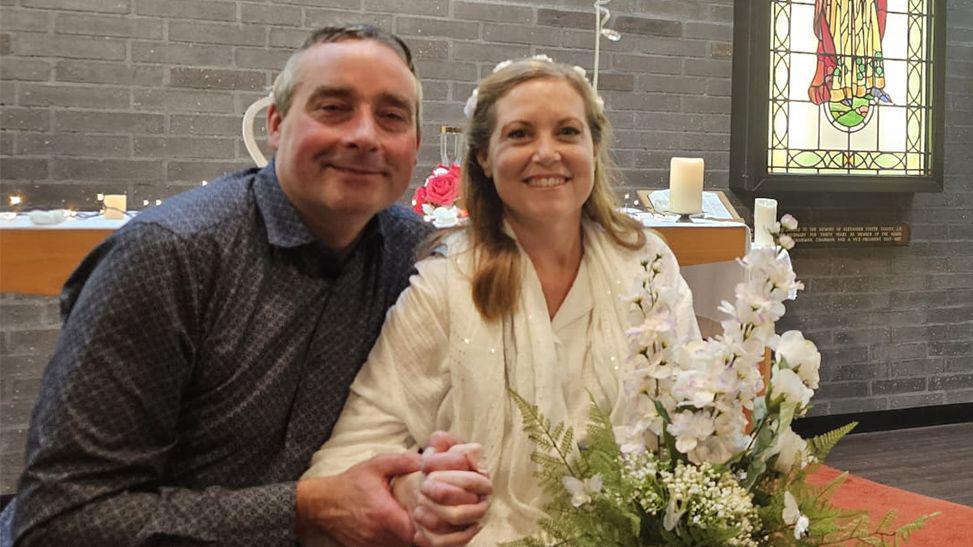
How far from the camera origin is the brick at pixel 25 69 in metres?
3.42

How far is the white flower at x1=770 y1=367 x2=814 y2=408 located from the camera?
110 centimetres

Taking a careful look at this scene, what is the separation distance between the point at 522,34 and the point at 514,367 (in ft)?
9.04

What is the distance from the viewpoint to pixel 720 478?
108cm

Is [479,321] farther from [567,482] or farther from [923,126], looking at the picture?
[923,126]

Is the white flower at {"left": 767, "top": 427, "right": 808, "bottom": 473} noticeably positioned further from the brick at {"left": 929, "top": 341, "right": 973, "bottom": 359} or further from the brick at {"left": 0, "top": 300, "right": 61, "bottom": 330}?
the brick at {"left": 929, "top": 341, "right": 973, "bottom": 359}

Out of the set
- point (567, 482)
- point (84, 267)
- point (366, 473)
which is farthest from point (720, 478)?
point (84, 267)

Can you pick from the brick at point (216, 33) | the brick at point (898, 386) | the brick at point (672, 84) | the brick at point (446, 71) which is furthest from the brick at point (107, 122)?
the brick at point (898, 386)

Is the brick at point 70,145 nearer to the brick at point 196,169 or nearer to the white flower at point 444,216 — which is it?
the brick at point 196,169

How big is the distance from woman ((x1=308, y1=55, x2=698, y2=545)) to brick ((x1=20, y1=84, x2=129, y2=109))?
225 centimetres

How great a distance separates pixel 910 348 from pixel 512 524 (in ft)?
12.6

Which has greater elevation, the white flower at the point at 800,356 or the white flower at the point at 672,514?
the white flower at the point at 800,356

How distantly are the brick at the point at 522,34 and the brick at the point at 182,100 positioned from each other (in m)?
1.05

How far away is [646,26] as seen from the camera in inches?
169

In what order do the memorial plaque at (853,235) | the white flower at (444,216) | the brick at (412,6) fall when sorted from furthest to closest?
the memorial plaque at (853,235) → the brick at (412,6) → the white flower at (444,216)
